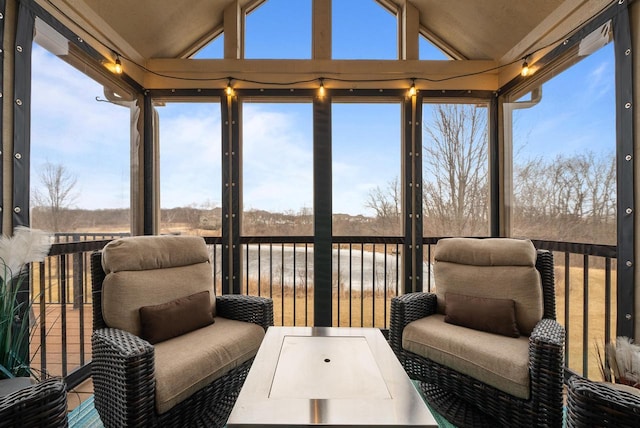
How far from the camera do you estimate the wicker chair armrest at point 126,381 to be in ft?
4.46

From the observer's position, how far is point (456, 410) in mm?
1906

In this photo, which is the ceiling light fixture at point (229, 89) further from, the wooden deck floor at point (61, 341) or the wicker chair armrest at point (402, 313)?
the wicker chair armrest at point (402, 313)

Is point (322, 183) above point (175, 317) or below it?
above

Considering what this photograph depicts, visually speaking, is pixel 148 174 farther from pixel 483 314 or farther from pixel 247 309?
pixel 483 314

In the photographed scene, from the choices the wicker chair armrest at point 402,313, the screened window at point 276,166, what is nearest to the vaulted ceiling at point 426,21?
the screened window at point 276,166

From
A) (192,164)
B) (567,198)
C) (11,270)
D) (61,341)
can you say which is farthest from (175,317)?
(567,198)

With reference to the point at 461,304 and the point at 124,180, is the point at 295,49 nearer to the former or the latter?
the point at 124,180

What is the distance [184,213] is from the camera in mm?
3148

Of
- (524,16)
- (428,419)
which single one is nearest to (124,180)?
(428,419)

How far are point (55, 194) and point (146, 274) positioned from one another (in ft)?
3.04

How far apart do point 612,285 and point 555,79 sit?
1656mm

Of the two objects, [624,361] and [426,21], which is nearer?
[624,361]

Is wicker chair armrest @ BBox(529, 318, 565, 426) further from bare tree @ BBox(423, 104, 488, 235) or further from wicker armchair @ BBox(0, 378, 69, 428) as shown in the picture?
wicker armchair @ BBox(0, 378, 69, 428)

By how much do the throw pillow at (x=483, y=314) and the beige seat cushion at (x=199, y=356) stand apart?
4.50 feet
